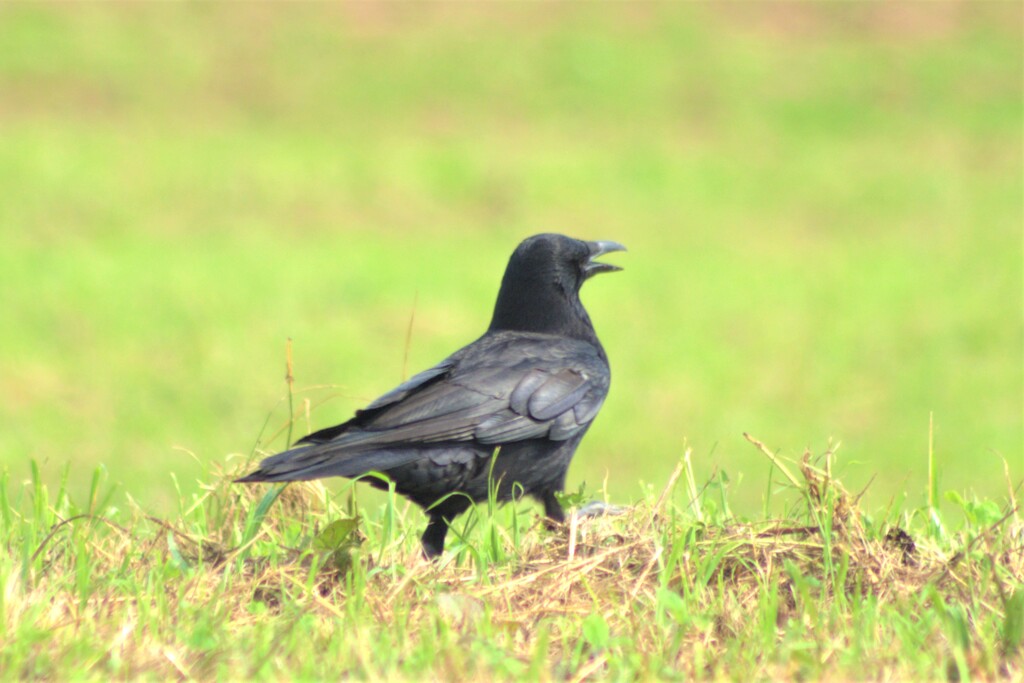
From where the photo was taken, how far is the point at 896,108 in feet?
75.2

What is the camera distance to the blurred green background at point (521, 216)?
39.9 ft

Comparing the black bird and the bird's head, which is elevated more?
the bird's head

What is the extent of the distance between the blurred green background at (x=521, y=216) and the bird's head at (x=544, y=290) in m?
2.86

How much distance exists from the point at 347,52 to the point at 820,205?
26.7 ft

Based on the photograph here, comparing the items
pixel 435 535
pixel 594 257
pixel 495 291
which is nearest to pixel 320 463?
pixel 435 535

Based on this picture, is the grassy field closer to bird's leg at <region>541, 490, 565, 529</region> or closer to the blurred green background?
the blurred green background

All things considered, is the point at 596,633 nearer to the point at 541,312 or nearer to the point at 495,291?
the point at 541,312

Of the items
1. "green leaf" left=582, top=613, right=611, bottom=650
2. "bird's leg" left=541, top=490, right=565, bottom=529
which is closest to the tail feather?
"bird's leg" left=541, top=490, right=565, bottom=529

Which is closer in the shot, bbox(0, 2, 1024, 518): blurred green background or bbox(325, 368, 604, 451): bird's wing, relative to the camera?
bbox(325, 368, 604, 451): bird's wing

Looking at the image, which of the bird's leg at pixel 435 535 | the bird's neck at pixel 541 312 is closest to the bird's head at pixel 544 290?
the bird's neck at pixel 541 312

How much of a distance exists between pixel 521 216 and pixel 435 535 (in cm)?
1468

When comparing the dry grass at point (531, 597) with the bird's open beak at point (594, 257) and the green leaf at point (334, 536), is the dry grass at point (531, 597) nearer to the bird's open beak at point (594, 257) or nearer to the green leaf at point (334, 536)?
the green leaf at point (334, 536)

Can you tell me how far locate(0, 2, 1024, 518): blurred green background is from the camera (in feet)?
39.9

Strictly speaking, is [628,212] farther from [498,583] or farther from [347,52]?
[498,583]
